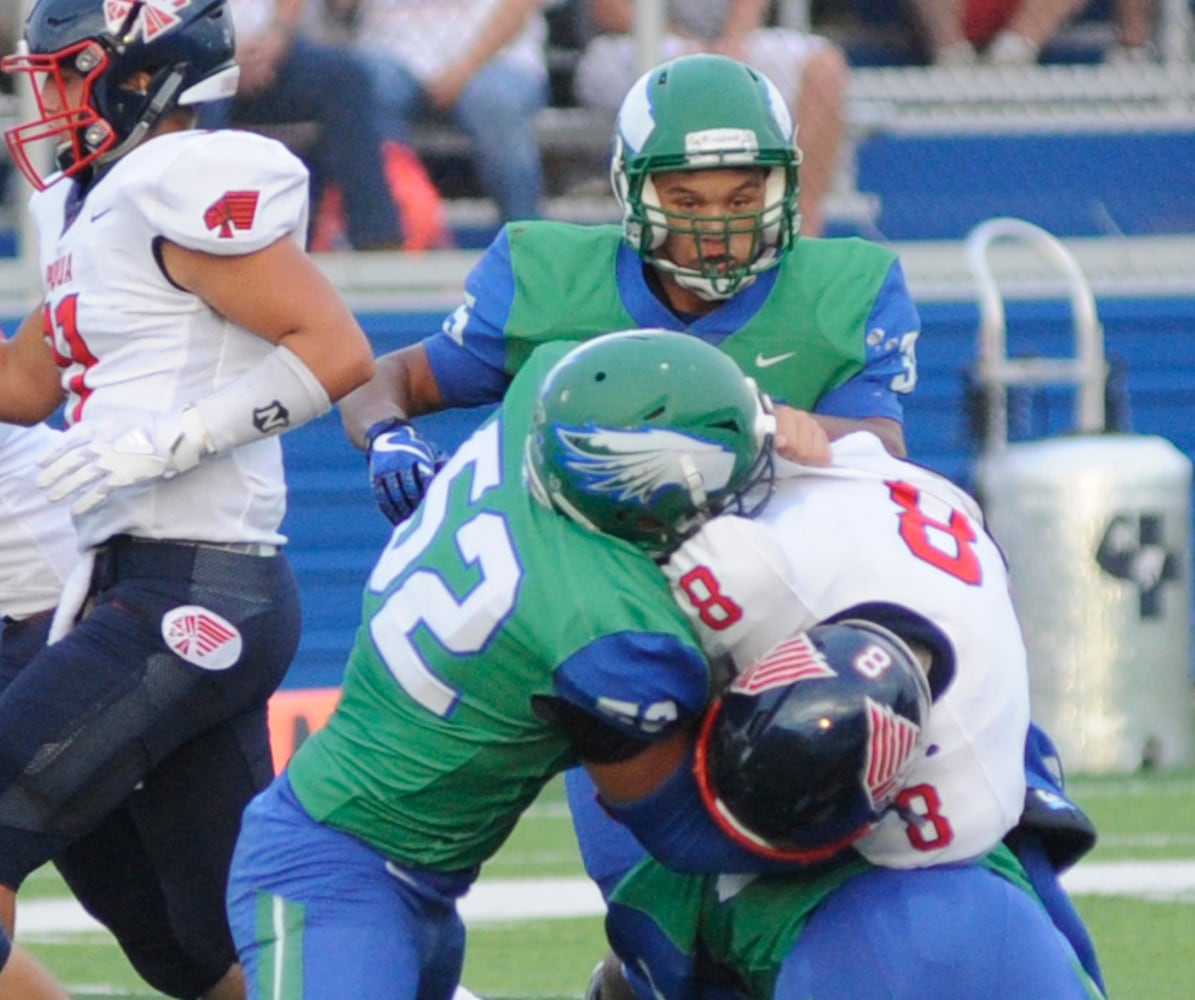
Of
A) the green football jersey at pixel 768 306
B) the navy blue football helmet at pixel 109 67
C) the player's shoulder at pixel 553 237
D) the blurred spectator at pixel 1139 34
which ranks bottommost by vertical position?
the blurred spectator at pixel 1139 34

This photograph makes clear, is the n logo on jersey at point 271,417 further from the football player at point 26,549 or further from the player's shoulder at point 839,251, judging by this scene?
the player's shoulder at point 839,251

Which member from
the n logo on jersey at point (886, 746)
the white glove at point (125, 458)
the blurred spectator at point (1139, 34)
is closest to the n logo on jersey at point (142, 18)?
the white glove at point (125, 458)

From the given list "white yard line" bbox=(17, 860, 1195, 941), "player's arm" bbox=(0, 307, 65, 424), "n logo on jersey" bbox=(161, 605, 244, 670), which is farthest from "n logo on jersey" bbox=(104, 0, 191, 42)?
"white yard line" bbox=(17, 860, 1195, 941)

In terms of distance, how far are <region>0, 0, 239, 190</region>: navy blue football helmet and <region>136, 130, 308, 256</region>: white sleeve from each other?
0.55 ft

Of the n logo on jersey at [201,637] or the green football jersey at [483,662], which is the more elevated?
the green football jersey at [483,662]

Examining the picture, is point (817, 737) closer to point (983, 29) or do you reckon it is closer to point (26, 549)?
point (26, 549)

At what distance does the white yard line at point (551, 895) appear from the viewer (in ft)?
18.9

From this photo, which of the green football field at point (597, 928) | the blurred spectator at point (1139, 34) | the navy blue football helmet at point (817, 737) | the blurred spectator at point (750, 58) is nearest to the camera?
the navy blue football helmet at point (817, 737)

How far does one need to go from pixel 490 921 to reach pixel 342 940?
257 cm

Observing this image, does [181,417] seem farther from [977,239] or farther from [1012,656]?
[977,239]

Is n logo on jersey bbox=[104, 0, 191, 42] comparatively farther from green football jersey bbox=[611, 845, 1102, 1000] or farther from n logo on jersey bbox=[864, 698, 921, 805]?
n logo on jersey bbox=[864, 698, 921, 805]

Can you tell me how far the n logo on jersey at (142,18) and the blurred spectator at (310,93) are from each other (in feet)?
13.4

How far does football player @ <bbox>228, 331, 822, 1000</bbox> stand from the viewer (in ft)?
9.77

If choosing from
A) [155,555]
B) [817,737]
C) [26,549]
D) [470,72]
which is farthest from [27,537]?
[470,72]
